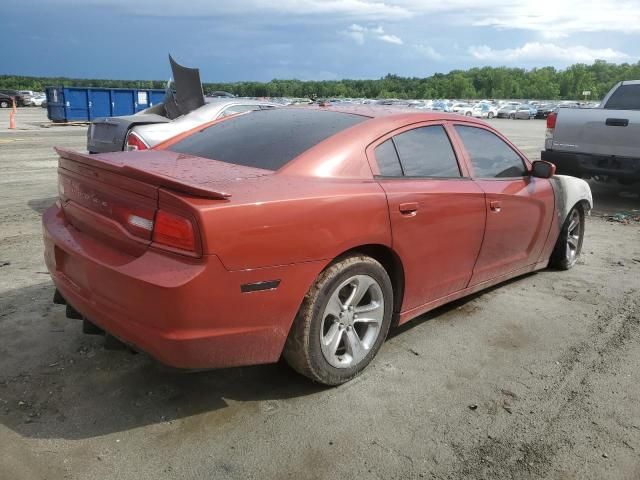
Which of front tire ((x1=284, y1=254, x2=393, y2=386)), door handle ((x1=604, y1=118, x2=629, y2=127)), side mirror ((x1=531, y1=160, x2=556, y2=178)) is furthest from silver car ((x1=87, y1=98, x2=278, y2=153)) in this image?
door handle ((x1=604, y1=118, x2=629, y2=127))

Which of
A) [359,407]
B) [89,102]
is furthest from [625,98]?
[89,102]

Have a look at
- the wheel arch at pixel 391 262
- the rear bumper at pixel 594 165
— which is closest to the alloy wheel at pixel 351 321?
the wheel arch at pixel 391 262

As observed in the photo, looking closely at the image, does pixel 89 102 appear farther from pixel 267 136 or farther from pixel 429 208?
pixel 429 208

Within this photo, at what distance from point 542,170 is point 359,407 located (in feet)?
8.92

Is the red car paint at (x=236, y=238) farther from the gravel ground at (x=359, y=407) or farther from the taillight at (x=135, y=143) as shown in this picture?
the taillight at (x=135, y=143)

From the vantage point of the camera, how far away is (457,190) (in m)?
3.74

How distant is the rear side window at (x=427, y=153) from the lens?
3551 millimetres

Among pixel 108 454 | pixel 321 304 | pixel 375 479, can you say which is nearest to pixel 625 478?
pixel 375 479

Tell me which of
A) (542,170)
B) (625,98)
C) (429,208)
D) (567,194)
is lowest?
(567,194)

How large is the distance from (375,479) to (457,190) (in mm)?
1968

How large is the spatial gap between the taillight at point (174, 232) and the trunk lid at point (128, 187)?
5 centimetres

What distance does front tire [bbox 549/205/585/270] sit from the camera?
5.33 metres

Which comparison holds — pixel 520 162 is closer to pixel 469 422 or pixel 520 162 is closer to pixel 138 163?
pixel 469 422

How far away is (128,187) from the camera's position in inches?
109
